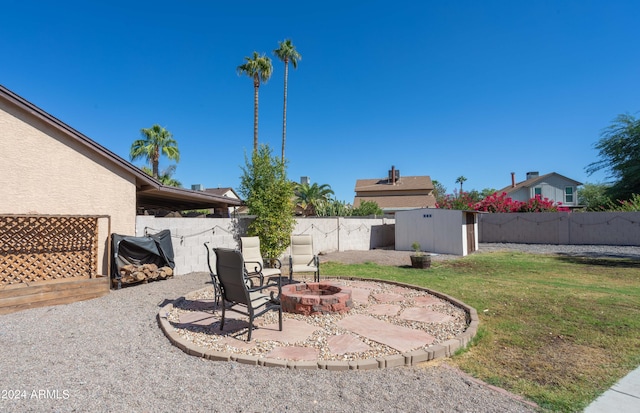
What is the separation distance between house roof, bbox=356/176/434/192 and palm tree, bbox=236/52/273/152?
15208 mm

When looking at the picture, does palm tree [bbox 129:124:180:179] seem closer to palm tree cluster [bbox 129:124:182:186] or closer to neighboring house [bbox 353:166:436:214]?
palm tree cluster [bbox 129:124:182:186]

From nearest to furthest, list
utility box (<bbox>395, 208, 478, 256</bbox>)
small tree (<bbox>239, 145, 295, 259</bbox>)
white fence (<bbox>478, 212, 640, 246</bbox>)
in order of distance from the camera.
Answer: small tree (<bbox>239, 145, 295, 259</bbox>) < utility box (<bbox>395, 208, 478, 256</bbox>) < white fence (<bbox>478, 212, 640, 246</bbox>)

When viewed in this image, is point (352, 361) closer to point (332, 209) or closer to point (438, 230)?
point (438, 230)

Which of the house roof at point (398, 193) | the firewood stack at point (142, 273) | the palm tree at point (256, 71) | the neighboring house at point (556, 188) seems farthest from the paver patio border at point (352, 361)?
the neighboring house at point (556, 188)

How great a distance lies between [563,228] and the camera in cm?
1884

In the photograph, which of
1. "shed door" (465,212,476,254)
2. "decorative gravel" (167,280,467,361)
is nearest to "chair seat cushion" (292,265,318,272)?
"decorative gravel" (167,280,467,361)

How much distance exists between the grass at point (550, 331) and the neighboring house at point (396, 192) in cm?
2220

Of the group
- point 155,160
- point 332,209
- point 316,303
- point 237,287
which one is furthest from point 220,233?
point 155,160

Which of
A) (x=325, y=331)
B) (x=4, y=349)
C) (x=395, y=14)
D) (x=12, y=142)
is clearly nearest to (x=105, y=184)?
(x=12, y=142)

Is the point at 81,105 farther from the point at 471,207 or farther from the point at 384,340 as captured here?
the point at 471,207

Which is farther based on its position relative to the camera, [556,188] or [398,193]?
[398,193]

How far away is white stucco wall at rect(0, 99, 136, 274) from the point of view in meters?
6.33

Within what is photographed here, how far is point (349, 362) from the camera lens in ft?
10.2

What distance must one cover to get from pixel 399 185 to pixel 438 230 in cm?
1892
